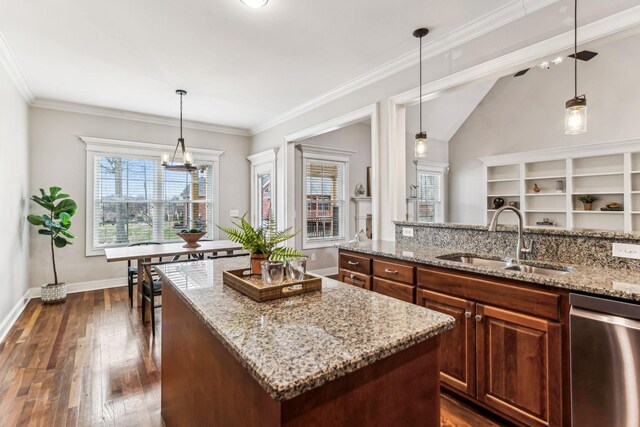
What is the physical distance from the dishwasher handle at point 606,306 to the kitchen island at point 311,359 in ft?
2.85

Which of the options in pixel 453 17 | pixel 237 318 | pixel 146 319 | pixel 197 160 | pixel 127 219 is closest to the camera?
pixel 237 318

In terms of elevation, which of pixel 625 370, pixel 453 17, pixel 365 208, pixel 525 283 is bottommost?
pixel 625 370

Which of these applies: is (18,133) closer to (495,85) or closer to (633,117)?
(495,85)

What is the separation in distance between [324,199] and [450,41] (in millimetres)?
3556

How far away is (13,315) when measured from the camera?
360 cm

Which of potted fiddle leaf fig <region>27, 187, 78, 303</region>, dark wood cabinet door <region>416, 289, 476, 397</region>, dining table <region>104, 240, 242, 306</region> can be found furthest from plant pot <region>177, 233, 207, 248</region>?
dark wood cabinet door <region>416, 289, 476, 397</region>

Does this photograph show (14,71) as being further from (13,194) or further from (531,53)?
(531,53)

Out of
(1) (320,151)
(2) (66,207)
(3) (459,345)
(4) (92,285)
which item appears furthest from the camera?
(1) (320,151)

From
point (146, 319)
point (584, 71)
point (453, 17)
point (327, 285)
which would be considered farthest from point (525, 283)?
point (584, 71)

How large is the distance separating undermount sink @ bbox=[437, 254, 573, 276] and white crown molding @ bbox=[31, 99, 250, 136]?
492 cm

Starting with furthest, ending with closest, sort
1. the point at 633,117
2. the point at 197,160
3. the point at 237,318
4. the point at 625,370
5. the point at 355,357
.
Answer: the point at 197,160
the point at 633,117
the point at 625,370
the point at 237,318
the point at 355,357

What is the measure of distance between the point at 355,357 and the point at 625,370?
1400mm

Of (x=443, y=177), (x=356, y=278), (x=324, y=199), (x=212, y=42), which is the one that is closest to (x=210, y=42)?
(x=212, y=42)

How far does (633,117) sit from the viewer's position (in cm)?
448
